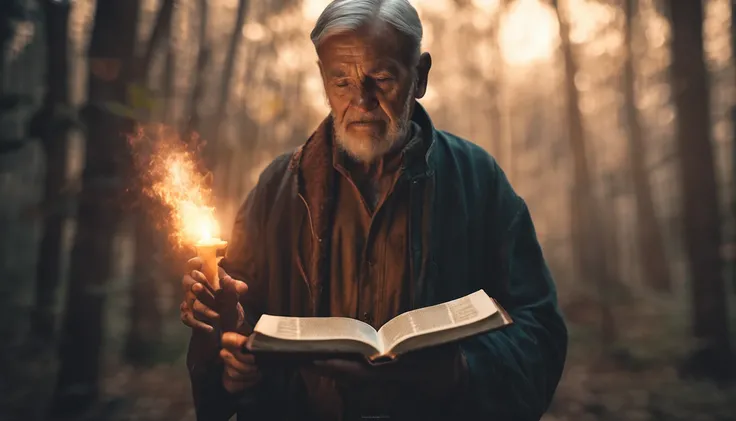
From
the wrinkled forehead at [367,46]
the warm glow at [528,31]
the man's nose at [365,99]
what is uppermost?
the warm glow at [528,31]

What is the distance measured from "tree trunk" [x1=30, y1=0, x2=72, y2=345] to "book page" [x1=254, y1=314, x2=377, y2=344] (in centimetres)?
320

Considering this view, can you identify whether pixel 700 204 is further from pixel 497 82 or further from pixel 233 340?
pixel 497 82

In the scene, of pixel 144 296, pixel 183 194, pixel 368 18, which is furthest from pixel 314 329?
pixel 144 296

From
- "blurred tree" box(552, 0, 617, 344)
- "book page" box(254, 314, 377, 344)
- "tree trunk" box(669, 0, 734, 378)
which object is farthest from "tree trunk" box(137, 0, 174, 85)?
"blurred tree" box(552, 0, 617, 344)

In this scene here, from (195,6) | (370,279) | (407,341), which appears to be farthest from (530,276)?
(195,6)

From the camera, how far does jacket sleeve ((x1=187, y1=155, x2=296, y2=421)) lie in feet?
6.41

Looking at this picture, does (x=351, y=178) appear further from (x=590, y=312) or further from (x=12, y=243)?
(x=12, y=243)

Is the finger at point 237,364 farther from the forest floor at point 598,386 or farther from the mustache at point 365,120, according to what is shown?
the forest floor at point 598,386

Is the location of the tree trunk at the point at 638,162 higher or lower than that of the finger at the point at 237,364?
higher

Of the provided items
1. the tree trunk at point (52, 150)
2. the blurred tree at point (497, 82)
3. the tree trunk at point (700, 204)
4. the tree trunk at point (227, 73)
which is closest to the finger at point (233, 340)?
the tree trunk at point (52, 150)

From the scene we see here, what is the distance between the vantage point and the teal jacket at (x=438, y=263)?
2041 mm

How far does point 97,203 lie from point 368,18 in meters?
3.55

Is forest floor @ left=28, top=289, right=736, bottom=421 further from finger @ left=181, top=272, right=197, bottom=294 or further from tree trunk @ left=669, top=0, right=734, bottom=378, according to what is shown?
finger @ left=181, top=272, right=197, bottom=294

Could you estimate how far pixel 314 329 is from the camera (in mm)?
1761
